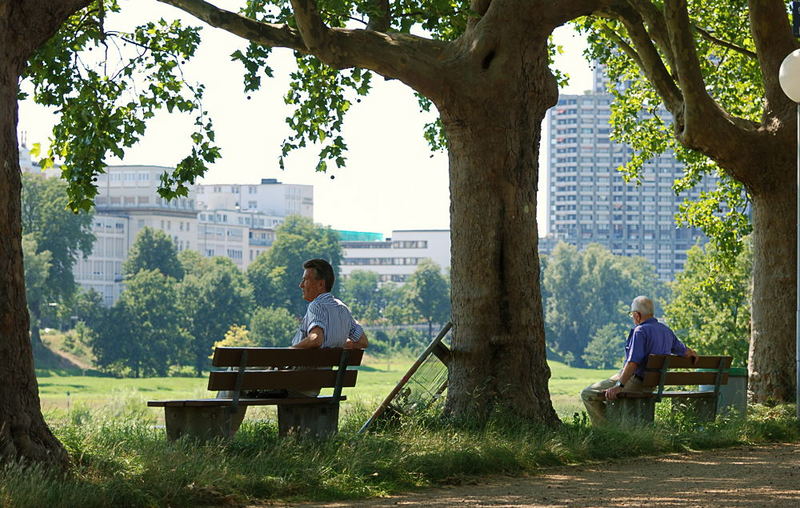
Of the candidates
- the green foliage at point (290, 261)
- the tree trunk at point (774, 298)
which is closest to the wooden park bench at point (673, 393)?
the tree trunk at point (774, 298)

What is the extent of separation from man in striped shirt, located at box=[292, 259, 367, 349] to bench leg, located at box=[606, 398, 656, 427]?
281 cm

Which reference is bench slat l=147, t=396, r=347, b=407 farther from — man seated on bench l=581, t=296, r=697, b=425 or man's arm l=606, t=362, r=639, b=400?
man seated on bench l=581, t=296, r=697, b=425

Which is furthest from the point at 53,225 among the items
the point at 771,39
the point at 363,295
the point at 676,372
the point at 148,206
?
the point at 676,372

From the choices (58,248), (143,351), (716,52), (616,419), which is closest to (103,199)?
(58,248)

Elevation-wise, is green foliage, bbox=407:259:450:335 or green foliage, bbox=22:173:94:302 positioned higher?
green foliage, bbox=22:173:94:302

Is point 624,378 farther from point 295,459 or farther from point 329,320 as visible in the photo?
point 295,459

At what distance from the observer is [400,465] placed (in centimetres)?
884

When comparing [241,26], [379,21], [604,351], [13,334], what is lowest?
[604,351]

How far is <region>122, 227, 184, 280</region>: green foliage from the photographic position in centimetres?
15896

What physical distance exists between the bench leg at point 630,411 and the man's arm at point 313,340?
10.3ft

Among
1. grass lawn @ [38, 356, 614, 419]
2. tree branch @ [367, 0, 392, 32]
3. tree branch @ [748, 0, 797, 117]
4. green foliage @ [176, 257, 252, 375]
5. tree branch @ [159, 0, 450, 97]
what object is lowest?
grass lawn @ [38, 356, 614, 419]

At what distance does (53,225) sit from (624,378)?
138360 mm

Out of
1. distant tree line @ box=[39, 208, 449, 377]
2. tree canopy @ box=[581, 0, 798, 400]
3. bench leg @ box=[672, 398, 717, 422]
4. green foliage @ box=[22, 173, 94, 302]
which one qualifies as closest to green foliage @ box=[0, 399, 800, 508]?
bench leg @ box=[672, 398, 717, 422]

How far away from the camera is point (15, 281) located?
7.47m
